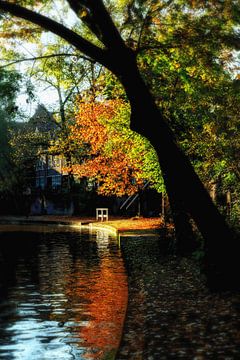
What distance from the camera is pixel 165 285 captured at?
39.7 feet

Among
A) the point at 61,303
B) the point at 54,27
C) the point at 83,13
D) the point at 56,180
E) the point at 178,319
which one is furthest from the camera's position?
the point at 56,180

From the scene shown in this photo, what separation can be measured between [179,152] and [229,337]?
4645 mm

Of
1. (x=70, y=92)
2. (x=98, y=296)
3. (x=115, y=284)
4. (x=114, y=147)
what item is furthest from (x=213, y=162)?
(x=70, y=92)

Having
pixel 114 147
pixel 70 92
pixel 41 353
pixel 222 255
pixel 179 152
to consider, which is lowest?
pixel 41 353

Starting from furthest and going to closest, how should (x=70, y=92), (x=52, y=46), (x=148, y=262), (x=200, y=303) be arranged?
(x=70, y=92) < (x=52, y=46) < (x=148, y=262) < (x=200, y=303)

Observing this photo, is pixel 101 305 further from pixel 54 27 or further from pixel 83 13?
pixel 83 13

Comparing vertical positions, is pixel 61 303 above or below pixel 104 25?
below

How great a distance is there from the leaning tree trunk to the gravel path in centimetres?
65

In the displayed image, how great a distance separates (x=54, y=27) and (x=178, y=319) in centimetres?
625

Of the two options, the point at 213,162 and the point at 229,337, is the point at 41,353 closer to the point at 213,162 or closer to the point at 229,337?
the point at 229,337

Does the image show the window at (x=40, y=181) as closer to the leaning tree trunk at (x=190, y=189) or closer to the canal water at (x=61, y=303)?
the canal water at (x=61, y=303)

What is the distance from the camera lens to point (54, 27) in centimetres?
1080

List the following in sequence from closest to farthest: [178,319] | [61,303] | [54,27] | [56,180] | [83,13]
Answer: [178,319]
[54,27]
[83,13]
[61,303]
[56,180]

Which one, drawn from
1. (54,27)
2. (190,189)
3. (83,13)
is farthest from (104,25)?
(190,189)
